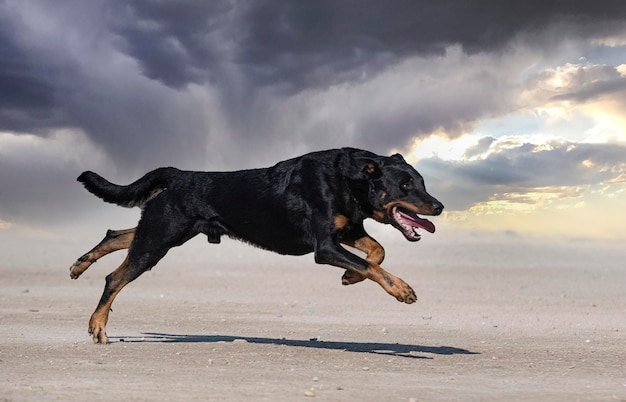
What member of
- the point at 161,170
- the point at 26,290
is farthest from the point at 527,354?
the point at 26,290

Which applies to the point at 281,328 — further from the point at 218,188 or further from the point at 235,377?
the point at 235,377

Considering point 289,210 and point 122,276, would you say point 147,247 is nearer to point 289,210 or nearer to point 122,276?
point 122,276

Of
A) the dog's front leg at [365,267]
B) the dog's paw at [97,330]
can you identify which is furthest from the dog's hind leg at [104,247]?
the dog's front leg at [365,267]

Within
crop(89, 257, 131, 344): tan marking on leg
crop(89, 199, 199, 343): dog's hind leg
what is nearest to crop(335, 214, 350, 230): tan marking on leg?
crop(89, 199, 199, 343): dog's hind leg

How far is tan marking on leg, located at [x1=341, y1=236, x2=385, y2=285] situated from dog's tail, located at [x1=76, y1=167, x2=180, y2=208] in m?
2.33

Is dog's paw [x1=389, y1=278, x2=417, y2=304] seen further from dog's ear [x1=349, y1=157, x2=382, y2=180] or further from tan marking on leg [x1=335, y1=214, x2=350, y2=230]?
dog's ear [x1=349, y1=157, x2=382, y2=180]

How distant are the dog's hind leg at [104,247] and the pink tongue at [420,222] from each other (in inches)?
128

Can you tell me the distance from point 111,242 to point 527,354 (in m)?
4.98

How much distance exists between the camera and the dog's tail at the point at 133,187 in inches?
436

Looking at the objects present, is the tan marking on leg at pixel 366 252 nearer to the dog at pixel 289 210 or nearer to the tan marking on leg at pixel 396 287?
the dog at pixel 289 210

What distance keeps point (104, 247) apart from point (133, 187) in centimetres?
79

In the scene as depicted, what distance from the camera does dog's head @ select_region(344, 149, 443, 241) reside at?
969cm

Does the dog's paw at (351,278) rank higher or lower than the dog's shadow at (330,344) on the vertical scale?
higher

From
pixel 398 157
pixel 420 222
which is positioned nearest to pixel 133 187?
pixel 398 157
